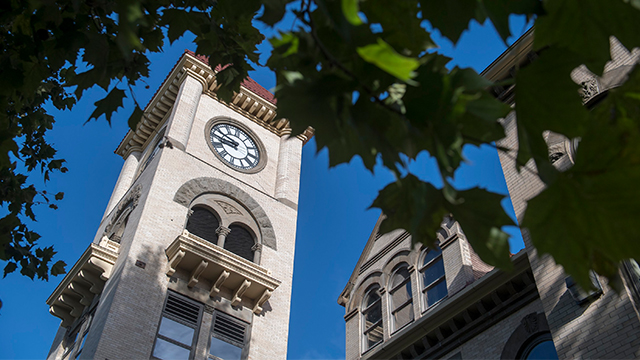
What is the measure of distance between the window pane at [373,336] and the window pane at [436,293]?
1868 mm

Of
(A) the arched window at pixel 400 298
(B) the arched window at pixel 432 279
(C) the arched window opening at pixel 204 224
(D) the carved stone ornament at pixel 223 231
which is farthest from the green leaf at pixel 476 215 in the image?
(D) the carved stone ornament at pixel 223 231

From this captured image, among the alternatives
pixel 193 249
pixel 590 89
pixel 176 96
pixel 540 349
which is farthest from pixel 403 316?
pixel 176 96

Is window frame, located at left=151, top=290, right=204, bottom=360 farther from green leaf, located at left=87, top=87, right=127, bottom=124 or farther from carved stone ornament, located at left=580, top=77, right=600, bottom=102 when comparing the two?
green leaf, located at left=87, top=87, right=127, bottom=124

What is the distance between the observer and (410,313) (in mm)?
13250

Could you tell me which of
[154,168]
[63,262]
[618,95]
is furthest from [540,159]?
[154,168]

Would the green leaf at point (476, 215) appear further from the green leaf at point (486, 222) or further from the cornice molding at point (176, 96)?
the cornice molding at point (176, 96)

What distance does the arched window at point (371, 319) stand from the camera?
14.1m

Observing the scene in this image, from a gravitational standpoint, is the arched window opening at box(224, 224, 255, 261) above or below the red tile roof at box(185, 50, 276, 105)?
below

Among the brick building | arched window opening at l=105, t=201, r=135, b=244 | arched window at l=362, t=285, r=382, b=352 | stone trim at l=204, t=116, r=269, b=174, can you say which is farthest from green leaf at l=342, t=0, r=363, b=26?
stone trim at l=204, t=116, r=269, b=174

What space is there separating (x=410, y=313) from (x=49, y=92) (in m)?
9.40

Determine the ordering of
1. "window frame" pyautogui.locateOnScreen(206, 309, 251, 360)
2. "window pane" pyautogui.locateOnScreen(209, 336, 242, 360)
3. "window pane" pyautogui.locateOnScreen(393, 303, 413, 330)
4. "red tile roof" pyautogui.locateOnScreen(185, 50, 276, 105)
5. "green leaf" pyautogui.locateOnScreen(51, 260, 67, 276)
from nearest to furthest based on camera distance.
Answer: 1. "green leaf" pyautogui.locateOnScreen(51, 260, 67, 276)
2. "window pane" pyautogui.locateOnScreen(393, 303, 413, 330)
3. "window frame" pyautogui.locateOnScreen(206, 309, 251, 360)
4. "window pane" pyautogui.locateOnScreen(209, 336, 242, 360)
5. "red tile roof" pyautogui.locateOnScreen(185, 50, 276, 105)

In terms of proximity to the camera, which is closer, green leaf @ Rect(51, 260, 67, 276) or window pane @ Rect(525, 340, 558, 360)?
green leaf @ Rect(51, 260, 67, 276)

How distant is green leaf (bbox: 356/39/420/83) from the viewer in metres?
1.41

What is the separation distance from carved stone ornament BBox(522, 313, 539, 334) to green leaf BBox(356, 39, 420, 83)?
9.85 m
